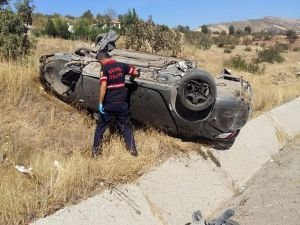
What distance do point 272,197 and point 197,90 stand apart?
1.98 meters

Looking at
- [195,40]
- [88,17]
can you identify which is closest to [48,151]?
[195,40]

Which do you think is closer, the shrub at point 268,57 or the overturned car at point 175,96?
the overturned car at point 175,96

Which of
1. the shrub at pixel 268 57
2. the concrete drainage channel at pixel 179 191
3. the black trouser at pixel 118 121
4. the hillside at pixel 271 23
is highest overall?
the black trouser at pixel 118 121

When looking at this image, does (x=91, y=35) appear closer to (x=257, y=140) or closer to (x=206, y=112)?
(x=257, y=140)

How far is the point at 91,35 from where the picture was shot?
15.6 meters

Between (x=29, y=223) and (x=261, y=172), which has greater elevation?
(x=29, y=223)

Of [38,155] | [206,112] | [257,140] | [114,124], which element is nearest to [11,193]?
[38,155]

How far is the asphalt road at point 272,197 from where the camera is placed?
641cm

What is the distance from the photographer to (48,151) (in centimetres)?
726

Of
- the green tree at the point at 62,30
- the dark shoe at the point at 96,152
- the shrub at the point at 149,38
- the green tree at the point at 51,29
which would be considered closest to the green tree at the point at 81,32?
the green tree at the point at 62,30

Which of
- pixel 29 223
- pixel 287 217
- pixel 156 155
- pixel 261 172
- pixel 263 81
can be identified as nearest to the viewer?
pixel 29 223

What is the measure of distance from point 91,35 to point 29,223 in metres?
11.3

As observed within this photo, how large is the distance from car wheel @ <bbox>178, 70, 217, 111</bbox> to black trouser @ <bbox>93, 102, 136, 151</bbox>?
935 mm

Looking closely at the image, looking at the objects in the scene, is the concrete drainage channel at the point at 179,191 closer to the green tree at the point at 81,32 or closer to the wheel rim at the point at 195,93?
the wheel rim at the point at 195,93
